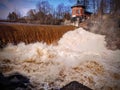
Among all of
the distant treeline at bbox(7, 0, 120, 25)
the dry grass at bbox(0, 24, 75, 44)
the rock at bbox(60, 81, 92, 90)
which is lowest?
the rock at bbox(60, 81, 92, 90)

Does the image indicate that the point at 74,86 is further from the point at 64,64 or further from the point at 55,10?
the point at 55,10

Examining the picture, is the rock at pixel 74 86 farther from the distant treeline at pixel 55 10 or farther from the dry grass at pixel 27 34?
the distant treeline at pixel 55 10

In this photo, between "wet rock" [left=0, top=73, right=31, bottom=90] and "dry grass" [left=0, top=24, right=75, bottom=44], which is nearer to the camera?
"wet rock" [left=0, top=73, right=31, bottom=90]

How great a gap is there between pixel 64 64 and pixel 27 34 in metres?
0.97

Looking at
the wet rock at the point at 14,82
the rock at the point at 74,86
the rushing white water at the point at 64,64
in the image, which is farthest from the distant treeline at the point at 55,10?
the rock at the point at 74,86

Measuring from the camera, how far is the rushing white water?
2303 millimetres

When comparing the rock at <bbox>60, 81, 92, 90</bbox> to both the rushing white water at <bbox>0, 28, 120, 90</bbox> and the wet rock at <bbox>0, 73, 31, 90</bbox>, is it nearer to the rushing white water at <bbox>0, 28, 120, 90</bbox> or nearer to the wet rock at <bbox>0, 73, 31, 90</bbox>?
the rushing white water at <bbox>0, 28, 120, 90</bbox>

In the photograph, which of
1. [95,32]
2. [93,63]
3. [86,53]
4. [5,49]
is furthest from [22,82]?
[95,32]

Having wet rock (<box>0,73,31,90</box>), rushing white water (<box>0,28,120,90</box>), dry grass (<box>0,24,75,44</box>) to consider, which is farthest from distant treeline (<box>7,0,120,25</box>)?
wet rock (<box>0,73,31,90</box>)

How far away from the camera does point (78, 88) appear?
6.68ft

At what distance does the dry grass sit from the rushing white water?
0.44ft

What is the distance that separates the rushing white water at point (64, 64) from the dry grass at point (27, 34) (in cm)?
13

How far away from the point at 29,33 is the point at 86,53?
1125mm

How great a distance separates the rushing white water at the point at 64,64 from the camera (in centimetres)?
230
